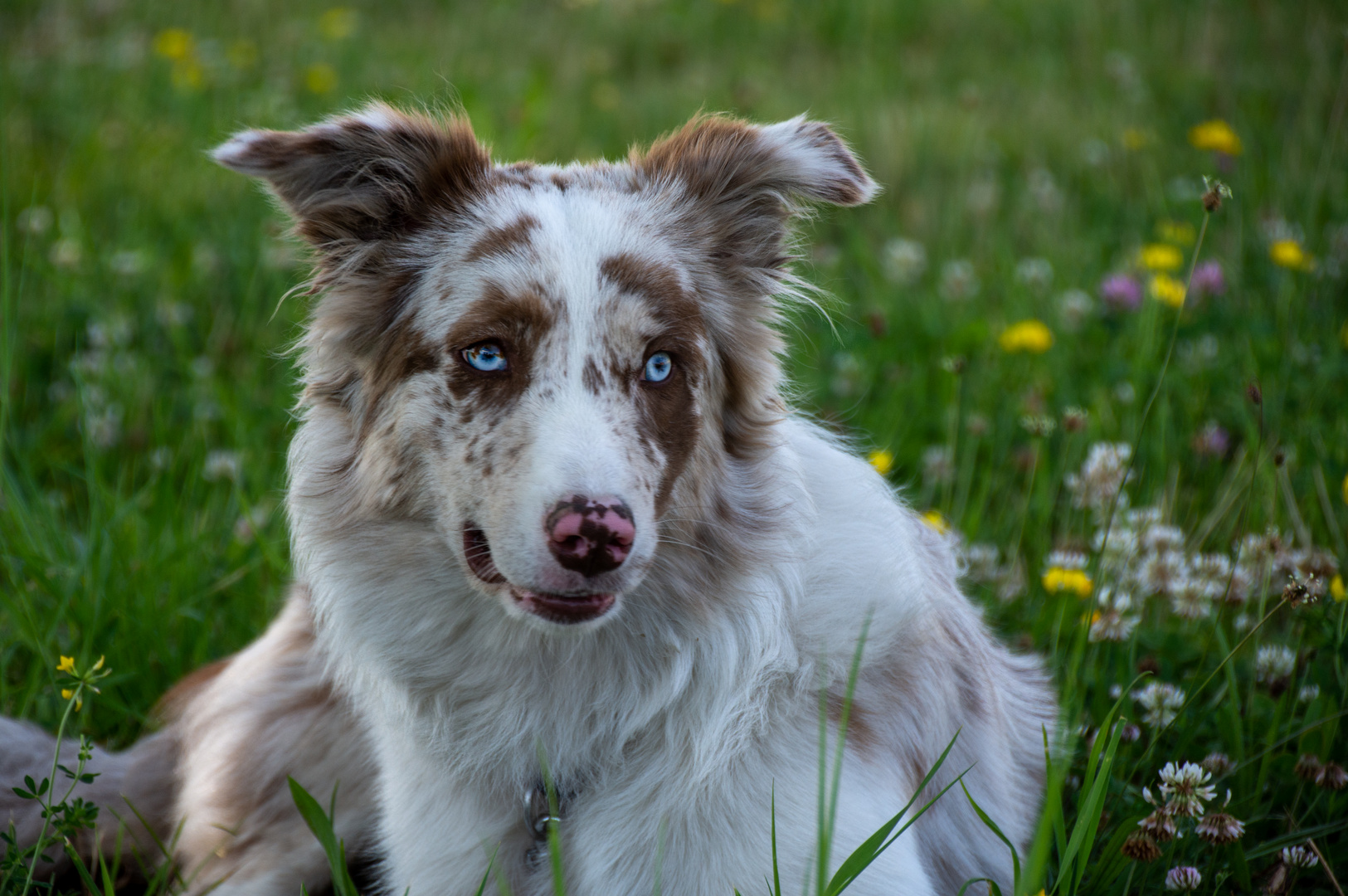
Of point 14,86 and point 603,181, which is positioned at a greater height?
point 603,181

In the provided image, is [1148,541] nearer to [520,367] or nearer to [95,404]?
[520,367]

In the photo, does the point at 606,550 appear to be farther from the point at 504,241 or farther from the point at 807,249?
the point at 807,249

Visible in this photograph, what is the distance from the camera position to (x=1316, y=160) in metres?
6.20

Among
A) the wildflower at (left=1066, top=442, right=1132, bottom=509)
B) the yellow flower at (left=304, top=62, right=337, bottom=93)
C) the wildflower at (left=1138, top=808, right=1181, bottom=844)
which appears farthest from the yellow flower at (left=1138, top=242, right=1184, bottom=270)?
the yellow flower at (left=304, top=62, right=337, bottom=93)

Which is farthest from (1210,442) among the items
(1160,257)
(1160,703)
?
(1160,703)

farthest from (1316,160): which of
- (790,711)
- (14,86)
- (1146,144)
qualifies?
(14,86)

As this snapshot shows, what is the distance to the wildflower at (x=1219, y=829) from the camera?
243 centimetres

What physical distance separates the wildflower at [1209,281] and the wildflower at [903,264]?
52.6 inches

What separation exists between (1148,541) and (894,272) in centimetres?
260

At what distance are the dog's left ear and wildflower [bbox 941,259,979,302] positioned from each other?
2.92 metres

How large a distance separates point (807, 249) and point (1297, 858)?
10.4ft

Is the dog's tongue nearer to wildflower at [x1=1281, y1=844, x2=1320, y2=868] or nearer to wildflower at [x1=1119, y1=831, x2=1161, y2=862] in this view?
wildflower at [x1=1119, y1=831, x2=1161, y2=862]

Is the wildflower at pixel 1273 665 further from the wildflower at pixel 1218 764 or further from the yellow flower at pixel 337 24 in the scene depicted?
the yellow flower at pixel 337 24

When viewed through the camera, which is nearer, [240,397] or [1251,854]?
[1251,854]
